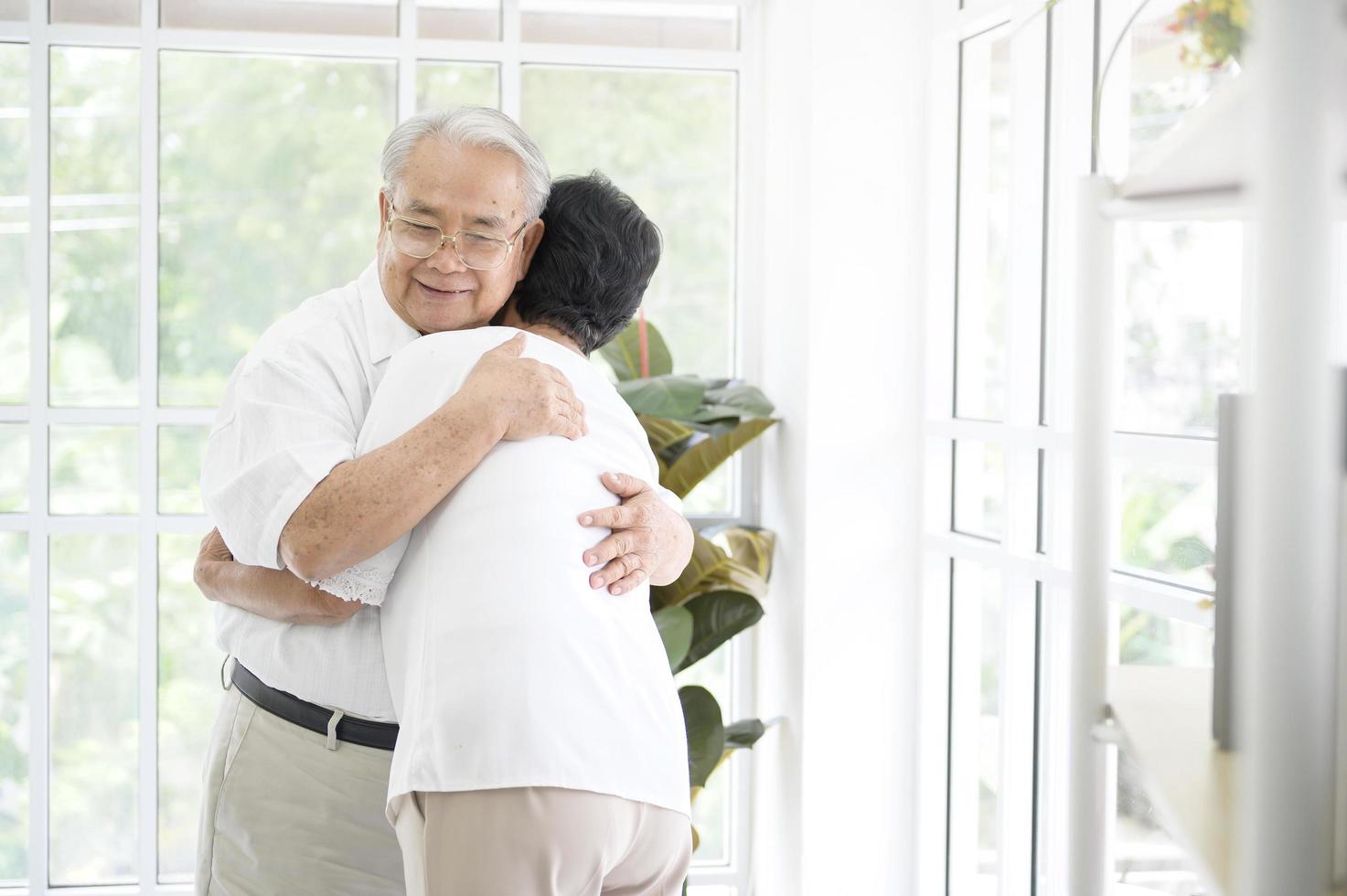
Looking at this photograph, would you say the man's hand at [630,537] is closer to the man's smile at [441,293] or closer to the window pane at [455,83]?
the man's smile at [441,293]


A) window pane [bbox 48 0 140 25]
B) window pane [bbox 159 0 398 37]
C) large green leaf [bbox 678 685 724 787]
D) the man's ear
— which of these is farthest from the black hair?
window pane [bbox 48 0 140 25]

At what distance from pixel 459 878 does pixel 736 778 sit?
6.05 feet

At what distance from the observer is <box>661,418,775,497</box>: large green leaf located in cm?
233

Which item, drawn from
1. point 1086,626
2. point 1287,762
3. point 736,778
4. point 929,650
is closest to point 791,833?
point 736,778

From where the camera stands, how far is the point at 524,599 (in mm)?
1052

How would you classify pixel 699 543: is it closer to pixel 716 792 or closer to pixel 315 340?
pixel 716 792

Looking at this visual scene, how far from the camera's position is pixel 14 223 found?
99.2 inches

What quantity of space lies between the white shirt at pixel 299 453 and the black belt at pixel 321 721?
0.07 ft

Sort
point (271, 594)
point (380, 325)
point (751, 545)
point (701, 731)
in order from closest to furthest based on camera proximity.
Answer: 1. point (271, 594)
2. point (380, 325)
3. point (701, 731)
4. point (751, 545)

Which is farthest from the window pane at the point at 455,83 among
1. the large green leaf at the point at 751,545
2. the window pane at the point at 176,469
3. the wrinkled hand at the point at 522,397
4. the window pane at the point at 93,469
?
the wrinkled hand at the point at 522,397

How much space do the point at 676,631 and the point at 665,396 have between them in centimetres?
48

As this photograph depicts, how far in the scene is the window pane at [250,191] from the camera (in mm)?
2549

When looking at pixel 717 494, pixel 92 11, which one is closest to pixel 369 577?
pixel 717 494

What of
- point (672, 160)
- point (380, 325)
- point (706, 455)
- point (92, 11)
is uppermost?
point (92, 11)
